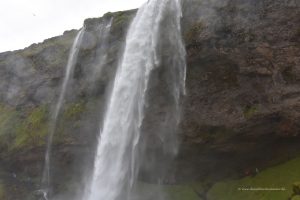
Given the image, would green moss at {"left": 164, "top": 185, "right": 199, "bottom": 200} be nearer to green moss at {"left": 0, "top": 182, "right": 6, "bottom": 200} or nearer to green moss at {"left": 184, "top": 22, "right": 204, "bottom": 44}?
green moss at {"left": 184, "top": 22, "right": 204, "bottom": 44}

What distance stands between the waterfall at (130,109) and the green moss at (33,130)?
6160mm

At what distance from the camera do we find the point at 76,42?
1356 inches

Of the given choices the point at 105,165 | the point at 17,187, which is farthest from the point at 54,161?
the point at 105,165

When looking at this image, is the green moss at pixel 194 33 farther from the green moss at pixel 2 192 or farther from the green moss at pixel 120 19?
the green moss at pixel 2 192

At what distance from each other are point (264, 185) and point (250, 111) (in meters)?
3.61

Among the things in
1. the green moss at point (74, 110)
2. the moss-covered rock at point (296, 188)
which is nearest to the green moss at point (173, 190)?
the moss-covered rock at point (296, 188)

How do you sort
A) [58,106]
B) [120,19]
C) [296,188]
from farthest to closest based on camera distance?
[58,106]
[120,19]
[296,188]

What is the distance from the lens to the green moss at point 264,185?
906 inches

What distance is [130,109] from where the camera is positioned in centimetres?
2631

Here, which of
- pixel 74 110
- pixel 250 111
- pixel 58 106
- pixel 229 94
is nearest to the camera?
pixel 250 111

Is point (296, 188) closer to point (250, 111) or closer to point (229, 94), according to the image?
point (250, 111)

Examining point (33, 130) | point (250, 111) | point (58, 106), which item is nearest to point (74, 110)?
point (58, 106)

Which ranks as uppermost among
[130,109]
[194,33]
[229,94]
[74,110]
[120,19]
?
[120,19]

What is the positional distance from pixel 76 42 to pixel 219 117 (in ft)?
45.1
